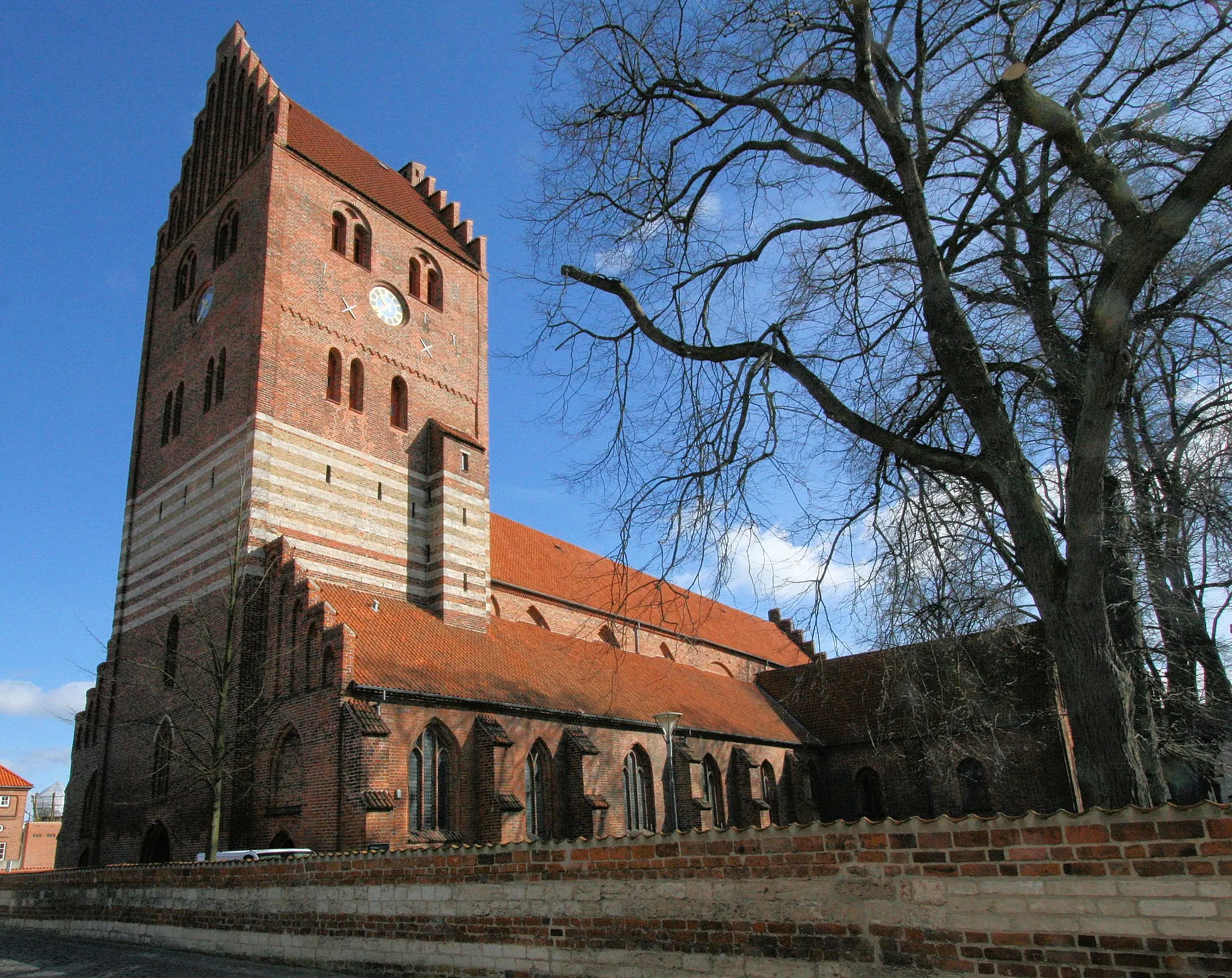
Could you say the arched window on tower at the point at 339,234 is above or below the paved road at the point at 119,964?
above

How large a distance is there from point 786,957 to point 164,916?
11.0m

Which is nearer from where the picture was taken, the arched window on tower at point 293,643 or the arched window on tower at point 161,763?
the arched window on tower at point 293,643

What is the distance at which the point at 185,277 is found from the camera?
2647 centimetres

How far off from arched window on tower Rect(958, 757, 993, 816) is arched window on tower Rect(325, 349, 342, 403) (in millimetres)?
19800

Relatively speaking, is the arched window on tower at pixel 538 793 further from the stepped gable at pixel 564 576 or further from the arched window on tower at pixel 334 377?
the arched window on tower at pixel 334 377

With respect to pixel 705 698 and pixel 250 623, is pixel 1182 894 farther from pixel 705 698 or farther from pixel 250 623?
pixel 705 698

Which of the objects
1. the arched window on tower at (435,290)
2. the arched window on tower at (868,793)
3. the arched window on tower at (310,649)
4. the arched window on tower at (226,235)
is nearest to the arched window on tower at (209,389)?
the arched window on tower at (226,235)

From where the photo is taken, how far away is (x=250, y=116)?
25469 mm

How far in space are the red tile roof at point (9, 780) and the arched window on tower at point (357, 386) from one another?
56.3 m

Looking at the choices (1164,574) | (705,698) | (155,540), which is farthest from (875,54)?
(705,698)

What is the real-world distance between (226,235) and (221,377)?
4.54 metres

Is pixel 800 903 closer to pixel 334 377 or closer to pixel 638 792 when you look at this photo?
pixel 638 792

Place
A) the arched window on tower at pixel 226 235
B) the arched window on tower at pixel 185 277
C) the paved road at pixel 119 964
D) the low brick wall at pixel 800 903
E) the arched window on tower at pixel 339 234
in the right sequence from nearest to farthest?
1. the low brick wall at pixel 800 903
2. the paved road at pixel 119 964
3. the arched window on tower at pixel 226 235
4. the arched window on tower at pixel 339 234
5. the arched window on tower at pixel 185 277

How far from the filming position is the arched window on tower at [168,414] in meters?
24.5
